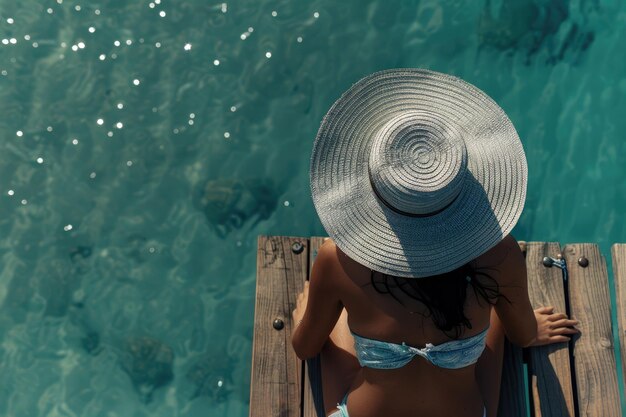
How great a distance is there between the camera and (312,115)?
506 cm

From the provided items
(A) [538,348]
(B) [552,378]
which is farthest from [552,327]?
(B) [552,378]

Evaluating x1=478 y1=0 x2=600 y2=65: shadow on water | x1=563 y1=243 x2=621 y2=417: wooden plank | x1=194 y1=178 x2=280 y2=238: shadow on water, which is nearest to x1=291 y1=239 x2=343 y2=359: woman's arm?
x1=563 y1=243 x2=621 y2=417: wooden plank

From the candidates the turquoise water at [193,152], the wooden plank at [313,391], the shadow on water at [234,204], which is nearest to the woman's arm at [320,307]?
the wooden plank at [313,391]

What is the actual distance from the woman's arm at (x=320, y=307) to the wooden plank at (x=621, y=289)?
1529 mm

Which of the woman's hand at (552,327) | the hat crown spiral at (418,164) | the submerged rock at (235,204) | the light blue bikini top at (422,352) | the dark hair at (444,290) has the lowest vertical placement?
the light blue bikini top at (422,352)

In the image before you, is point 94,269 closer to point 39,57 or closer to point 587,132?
point 39,57

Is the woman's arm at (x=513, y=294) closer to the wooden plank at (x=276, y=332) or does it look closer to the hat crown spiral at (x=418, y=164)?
the hat crown spiral at (x=418, y=164)

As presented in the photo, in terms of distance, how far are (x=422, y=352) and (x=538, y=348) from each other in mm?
1173

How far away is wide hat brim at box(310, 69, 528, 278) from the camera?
2.38 meters

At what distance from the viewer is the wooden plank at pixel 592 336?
3396 mm

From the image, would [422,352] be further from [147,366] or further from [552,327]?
[147,366]

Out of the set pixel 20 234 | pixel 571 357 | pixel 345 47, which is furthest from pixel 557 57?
pixel 20 234

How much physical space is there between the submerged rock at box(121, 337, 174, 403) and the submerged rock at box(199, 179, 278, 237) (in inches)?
34.1

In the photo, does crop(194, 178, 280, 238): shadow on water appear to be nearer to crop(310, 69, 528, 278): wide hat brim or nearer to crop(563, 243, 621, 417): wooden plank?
crop(563, 243, 621, 417): wooden plank
